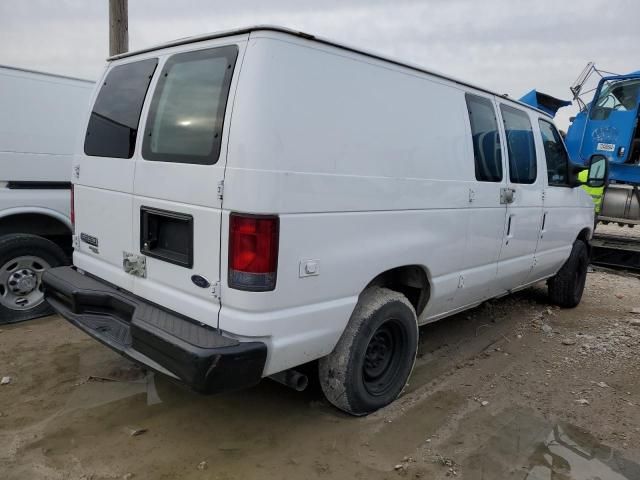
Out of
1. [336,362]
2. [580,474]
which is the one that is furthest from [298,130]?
[580,474]

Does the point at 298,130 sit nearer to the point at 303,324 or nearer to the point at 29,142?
the point at 303,324

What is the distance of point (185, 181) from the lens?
2707 millimetres

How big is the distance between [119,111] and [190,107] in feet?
2.62

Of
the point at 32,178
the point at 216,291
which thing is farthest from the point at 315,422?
the point at 32,178

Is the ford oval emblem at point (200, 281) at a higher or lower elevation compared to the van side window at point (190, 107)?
lower

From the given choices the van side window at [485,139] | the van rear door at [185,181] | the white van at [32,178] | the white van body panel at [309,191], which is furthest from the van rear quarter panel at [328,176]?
the white van at [32,178]

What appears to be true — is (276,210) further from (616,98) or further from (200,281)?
(616,98)

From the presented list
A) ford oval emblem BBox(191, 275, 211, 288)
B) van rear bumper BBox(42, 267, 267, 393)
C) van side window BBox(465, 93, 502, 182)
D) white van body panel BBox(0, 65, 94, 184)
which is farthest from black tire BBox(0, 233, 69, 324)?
van side window BBox(465, 93, 502, 182)

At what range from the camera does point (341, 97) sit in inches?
111

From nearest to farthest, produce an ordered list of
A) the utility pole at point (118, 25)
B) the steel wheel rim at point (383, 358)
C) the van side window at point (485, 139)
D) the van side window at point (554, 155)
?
the steel wheel rim at point (383, 358)
the van side window at point (485, 139)
the van side window at point (554, 155)
the utility pole at point (118, 25)

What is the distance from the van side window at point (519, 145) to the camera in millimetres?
4340

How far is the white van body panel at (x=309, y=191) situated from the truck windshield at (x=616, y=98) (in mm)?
7153

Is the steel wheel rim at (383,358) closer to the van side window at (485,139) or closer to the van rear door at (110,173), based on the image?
the van side window at (485,139)

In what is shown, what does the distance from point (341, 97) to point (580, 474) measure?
2.54 metres
